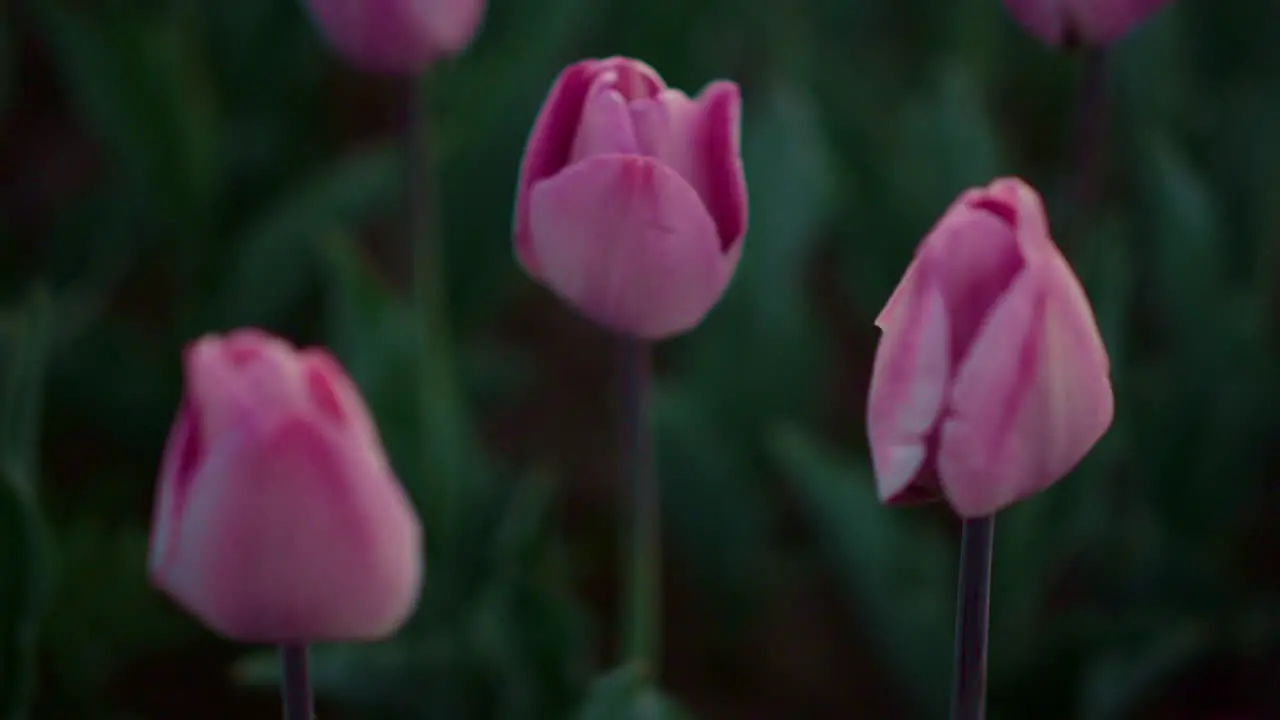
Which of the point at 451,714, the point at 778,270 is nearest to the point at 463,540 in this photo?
the point at 451,714

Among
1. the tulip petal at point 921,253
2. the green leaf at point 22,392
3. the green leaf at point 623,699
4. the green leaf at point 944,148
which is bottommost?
A: the green leaf at point 623,699

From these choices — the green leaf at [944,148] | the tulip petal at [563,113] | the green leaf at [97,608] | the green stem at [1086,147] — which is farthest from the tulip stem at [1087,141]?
the green leaf at [97,608]

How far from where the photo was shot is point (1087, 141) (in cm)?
65

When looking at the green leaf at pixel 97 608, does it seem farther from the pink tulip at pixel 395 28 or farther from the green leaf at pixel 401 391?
the pink tulip at pixel 395 28

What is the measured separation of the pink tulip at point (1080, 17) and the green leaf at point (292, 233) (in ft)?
1.46

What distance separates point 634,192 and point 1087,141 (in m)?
0.29

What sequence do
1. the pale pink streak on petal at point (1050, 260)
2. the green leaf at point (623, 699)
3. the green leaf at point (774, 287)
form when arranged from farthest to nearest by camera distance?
the green leaf at point (774, 287), the green leaf at point (623, 699), the pale pink streak on petal at point (1050, 260)

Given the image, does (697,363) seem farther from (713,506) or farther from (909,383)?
(909,383)

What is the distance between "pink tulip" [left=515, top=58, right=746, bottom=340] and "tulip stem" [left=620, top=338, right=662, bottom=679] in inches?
2.4

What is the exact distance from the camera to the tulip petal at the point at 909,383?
0.35 metres

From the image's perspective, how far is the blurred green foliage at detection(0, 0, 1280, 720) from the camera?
0.74 metres

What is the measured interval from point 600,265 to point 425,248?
26 cm

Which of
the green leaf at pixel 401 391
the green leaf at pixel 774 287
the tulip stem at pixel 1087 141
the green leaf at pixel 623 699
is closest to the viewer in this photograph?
the green leaf at pixel 623 699

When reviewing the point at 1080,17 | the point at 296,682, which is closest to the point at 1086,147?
the point at 1080,17
